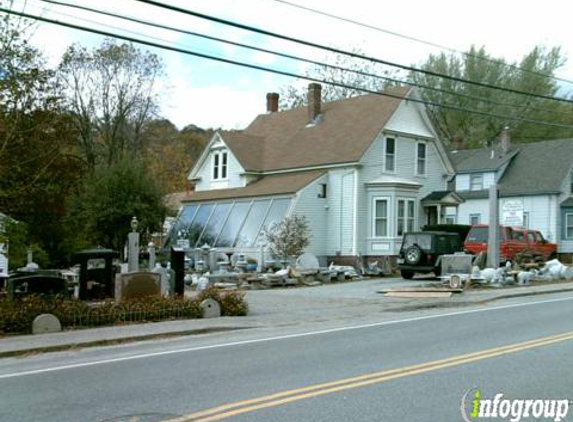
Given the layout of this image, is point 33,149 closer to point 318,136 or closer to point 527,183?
point 318,136

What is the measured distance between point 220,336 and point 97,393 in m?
5.25

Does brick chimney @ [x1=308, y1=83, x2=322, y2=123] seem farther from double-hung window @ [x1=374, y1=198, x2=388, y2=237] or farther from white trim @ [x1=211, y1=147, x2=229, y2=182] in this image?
double-hung window @ [x1=374, y1=198, x2=388, y2=237]

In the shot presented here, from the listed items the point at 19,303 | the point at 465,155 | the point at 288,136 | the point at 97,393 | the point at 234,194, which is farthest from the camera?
the point at 465,155

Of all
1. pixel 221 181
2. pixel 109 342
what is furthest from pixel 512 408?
pixel 221 181

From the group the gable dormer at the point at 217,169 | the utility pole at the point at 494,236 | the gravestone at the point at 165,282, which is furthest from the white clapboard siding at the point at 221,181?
the gravestone at the point at 165,282

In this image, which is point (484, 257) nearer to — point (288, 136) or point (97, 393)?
point (288, 136)

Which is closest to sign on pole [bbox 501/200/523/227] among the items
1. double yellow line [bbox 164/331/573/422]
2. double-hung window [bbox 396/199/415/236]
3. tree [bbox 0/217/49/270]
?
double-hung window [bbox 396/199/415/236]

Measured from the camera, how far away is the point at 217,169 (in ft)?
128

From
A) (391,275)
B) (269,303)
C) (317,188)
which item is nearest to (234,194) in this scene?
(317,188)

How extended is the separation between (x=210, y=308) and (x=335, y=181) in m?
18.1

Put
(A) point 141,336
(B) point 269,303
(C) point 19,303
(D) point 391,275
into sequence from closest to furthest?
(A) point 141,336 → (C) point 19,303 → (B) point 269,303 → (D) point 391,275

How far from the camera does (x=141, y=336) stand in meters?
12.9

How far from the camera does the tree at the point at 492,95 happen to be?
172ft

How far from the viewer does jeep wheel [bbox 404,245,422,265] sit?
85.8 ft
